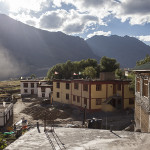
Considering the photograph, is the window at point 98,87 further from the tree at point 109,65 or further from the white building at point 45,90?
the tree at point 109,65

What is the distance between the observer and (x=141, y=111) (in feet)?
74.5

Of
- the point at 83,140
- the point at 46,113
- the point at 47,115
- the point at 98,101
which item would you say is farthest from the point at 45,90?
the point at 83,140

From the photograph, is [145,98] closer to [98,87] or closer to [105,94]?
[98,87]

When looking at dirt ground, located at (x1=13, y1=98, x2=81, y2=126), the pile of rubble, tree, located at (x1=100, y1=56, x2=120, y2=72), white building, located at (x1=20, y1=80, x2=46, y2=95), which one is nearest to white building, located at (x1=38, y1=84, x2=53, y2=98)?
white building, located at (x1=20, y1=80, x2=46, y2=95)

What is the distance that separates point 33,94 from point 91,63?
29760 mm

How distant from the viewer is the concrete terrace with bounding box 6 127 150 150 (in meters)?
10.8

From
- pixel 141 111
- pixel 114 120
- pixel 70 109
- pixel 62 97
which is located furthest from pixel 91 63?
pixel 141 111

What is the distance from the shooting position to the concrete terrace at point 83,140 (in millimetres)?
10812

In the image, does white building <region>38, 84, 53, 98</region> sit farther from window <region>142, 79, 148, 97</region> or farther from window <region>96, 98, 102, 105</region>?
window <region>142, 79, 148, 97</region>

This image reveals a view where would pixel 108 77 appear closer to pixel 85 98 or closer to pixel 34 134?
pixel 85 98

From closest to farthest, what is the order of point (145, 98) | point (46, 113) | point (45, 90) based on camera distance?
point (145, 98) → point (46, 113) → point (45, 90)

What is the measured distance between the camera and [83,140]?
12.1 metres

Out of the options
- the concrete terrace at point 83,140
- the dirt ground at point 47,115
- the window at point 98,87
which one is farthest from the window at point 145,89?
the window at point 98,87

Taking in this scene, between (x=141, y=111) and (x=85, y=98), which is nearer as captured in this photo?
(x=141, y=111)
